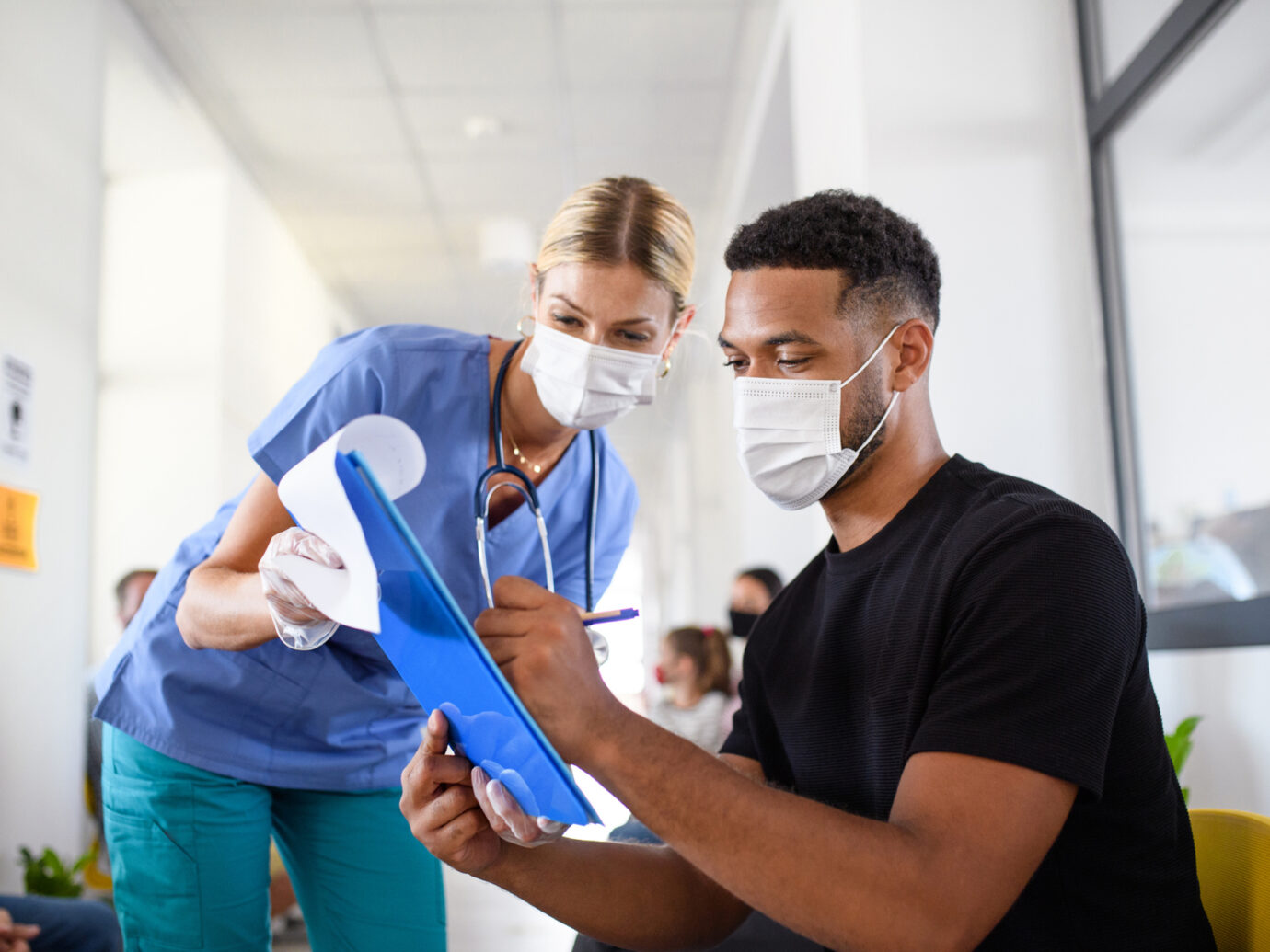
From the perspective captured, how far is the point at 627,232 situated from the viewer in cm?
131

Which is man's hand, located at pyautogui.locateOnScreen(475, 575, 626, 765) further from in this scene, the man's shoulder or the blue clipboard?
the man's shoulder

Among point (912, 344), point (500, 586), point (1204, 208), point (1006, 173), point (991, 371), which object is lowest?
point (500, 586)

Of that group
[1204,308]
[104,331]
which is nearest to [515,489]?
[1204,308]

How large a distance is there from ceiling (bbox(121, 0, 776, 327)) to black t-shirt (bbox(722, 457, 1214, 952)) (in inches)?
114

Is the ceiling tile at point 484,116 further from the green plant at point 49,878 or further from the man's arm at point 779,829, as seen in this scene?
the man's arm at point 779,829

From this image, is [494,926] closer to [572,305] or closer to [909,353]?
[572,305]

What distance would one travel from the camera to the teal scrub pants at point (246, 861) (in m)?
1.13

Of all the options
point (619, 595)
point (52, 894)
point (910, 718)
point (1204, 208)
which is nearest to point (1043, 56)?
point (1204, 208)

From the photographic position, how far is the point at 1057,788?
0.71m

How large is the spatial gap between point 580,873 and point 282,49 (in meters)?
3.46

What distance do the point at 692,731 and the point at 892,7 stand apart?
7.66ft

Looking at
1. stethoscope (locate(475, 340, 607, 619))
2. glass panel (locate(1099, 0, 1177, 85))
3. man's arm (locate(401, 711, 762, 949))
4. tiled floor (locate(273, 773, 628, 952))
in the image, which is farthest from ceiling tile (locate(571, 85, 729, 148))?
man's arm (locate(401, 711, 762, 949))

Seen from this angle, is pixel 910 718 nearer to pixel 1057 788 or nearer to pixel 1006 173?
pixel 1057 788

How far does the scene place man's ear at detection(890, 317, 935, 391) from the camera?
1.05 meters
